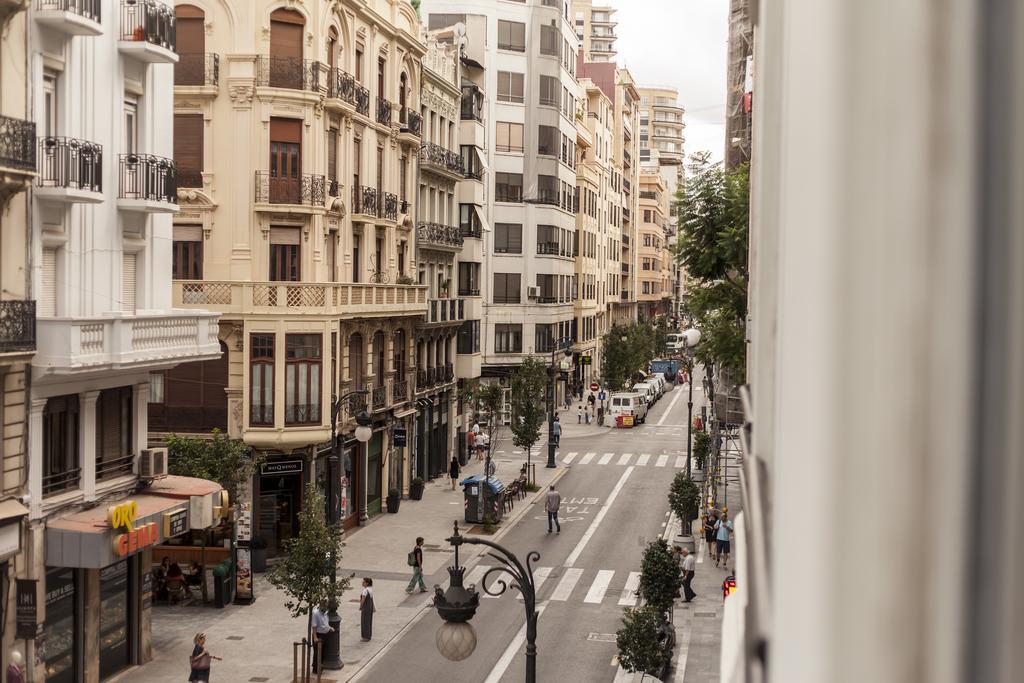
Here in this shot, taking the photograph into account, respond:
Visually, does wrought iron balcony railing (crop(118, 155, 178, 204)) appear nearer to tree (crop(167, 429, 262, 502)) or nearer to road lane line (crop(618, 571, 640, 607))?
tree (crop(167, 429, 262, 502))

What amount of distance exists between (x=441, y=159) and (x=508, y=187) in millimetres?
22571

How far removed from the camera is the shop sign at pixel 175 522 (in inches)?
984

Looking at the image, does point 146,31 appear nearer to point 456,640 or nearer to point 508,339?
point 456,640

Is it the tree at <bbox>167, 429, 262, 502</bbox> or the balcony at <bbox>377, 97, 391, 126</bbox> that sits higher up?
the balcony at <bbox>377, 97, 391, 126</bbox>

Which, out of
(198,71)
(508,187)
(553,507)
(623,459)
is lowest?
(623,459)

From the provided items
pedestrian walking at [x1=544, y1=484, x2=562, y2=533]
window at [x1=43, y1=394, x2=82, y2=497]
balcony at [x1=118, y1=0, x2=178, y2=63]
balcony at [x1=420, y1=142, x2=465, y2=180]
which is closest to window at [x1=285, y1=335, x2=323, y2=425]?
pedestrian walking at [x1=544, y1=484, x2=562, y2=533]

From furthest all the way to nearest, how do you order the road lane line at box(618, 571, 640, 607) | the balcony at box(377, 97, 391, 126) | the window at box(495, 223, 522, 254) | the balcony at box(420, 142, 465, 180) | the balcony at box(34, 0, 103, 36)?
the window at box(495, 223, 522, 254)
the balcony at box(420, 142, 465, 180)
the balcony at box(377, 97, 391, 126)
the road lane line at box(618, 571, 640, 607)
the balcony at box(34, 0, 103, 36)

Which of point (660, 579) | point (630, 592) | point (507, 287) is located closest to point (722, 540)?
point (630, 592)

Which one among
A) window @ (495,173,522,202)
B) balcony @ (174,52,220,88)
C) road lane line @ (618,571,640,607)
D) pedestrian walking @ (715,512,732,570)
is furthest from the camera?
window @ (495,173,522,202)

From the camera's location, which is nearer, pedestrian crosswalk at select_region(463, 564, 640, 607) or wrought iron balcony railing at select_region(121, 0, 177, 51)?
wrought iron balcony railing at select_region(121, 0, 177, 51)

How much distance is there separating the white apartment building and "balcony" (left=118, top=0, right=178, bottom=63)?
156ft

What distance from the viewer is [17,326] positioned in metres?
20.8

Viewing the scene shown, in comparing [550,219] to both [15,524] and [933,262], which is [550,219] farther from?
[933,262]

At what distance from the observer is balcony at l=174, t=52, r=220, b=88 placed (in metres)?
35.4
